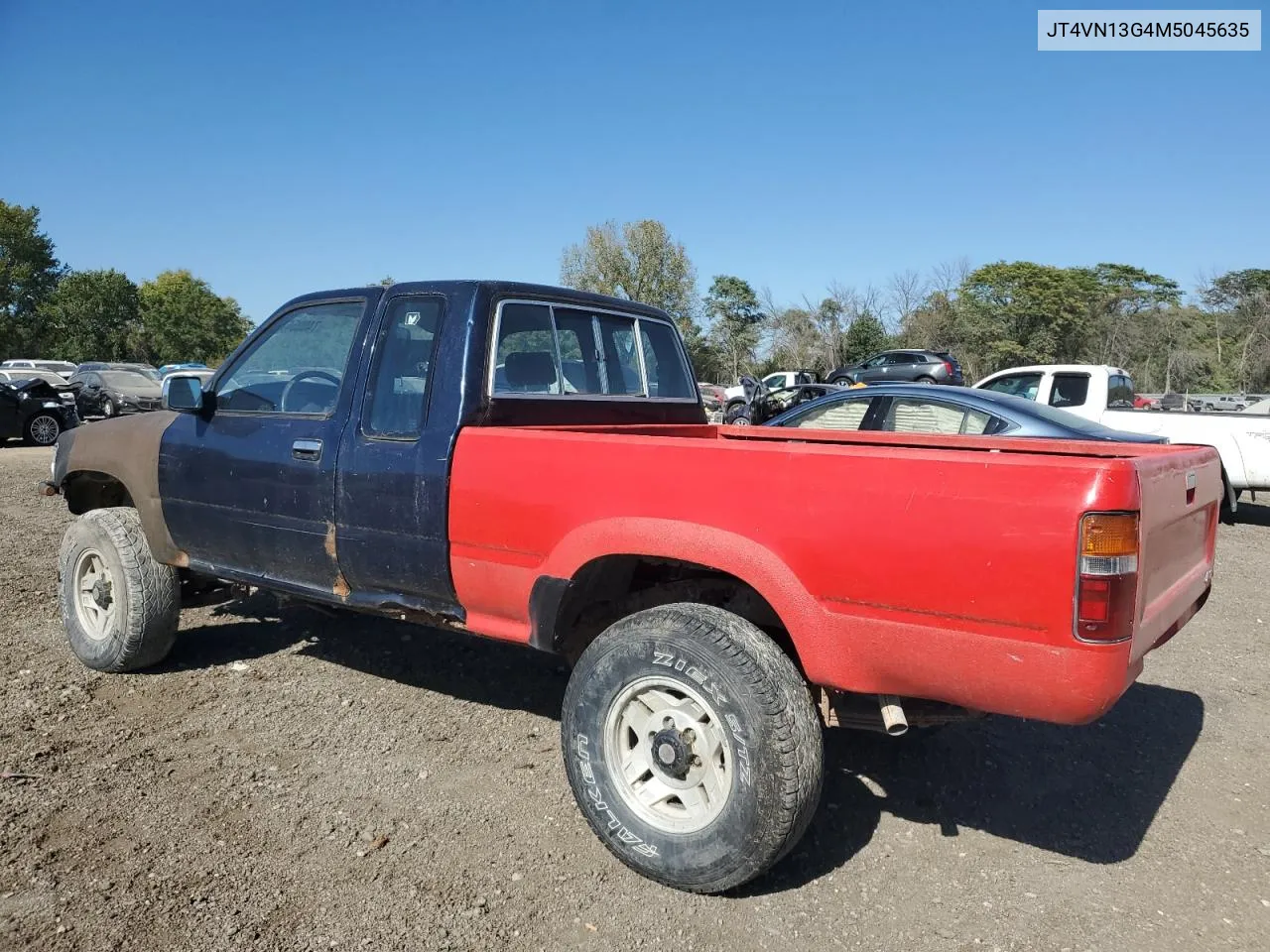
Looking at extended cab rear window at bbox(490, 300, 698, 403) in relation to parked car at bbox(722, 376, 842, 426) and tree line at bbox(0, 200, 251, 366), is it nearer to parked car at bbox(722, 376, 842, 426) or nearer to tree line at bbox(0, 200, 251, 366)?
parked car at bbox(722, 376, 842, 426)

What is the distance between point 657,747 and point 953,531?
1.14 meters

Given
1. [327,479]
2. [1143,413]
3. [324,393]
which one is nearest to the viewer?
[327,479]

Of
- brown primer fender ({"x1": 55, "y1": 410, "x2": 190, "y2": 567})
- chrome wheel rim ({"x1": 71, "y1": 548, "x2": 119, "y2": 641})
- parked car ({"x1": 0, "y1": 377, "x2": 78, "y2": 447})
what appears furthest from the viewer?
parked car ({"x1": 0, "y1": 377, "x2": 78, "y2": 447})

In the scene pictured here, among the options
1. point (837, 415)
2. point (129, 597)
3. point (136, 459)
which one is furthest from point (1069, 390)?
point (129, 597)

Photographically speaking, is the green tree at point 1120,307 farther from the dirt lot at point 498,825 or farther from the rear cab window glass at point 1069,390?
the dirt lot at point 498,825

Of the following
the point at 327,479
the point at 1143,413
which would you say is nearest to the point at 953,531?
the point at 327,479

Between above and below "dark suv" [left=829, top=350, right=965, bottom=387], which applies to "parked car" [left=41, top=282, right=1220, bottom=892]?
above

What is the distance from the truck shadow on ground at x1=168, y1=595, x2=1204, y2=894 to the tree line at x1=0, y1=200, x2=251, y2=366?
48.2 m

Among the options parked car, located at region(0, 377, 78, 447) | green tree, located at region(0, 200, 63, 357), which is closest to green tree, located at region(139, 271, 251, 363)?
green tree, located at region(0, 200, 63, 357)

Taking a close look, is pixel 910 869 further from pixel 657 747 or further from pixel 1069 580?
pixel 1069 580

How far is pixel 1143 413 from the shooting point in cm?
1046

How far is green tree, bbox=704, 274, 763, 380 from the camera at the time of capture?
57375 millimetres

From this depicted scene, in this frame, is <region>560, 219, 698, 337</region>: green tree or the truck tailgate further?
<region>560, 219, 698, 337</region>: green tree

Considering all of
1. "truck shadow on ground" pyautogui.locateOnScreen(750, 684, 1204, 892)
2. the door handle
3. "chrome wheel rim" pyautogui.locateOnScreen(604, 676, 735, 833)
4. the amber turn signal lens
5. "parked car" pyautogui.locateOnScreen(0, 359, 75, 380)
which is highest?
"parked car" pyautogui.locateOnScreen(0, 359, 75, 380)
